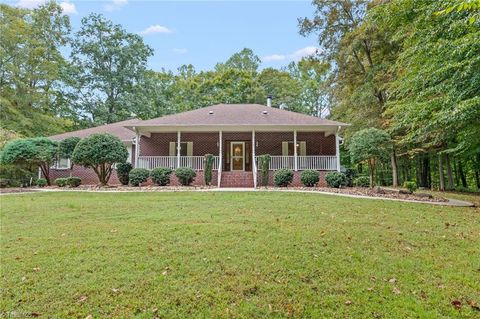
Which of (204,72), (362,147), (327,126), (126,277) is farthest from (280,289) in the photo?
(204,72)

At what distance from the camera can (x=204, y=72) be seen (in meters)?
35.2

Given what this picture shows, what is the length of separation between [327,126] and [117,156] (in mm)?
10258

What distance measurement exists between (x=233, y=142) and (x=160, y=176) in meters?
5.30

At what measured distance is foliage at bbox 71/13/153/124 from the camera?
28.2 meters

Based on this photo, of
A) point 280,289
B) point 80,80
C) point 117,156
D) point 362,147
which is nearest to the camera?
point 280,289

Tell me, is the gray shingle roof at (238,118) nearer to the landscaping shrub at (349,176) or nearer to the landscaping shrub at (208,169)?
the landscaping shrub at (208,169)

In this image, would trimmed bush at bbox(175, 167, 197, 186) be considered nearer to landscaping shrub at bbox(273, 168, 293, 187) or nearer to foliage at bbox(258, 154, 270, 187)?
foliage at bbox(258, 154, 270, 187)

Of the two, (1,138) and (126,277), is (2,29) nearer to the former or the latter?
(1,138)

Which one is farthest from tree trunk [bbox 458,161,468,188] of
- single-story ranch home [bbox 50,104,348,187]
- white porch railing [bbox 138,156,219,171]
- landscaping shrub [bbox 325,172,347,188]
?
white porch railing [bbox 138,156,219,171]

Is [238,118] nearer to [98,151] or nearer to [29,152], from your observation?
[98,151]

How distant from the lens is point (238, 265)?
13.6ft

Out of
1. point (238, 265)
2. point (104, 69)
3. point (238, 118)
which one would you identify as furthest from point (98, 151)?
point (104, 69)

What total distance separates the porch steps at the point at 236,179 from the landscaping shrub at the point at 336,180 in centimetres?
373

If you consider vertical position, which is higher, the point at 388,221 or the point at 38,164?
the point at 38,164
